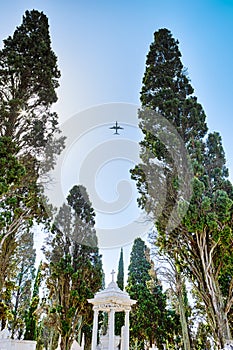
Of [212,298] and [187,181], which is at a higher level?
[187,181]

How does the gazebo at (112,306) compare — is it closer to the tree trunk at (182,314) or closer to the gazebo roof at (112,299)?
the gazebo roof at (112,299)

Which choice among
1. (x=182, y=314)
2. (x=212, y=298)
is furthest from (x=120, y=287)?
(x=212, y=298)

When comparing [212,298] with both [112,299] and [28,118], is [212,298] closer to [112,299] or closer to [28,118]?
[112,299]

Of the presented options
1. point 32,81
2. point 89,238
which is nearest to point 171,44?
point 32,81

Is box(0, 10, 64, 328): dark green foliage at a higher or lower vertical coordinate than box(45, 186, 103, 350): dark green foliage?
higher

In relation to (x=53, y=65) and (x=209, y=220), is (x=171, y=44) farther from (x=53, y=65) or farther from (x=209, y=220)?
(x=209, y=220)

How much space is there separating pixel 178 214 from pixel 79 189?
25.3 feet

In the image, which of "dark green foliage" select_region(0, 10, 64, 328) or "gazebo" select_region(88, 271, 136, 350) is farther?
"gazebo" select_region(88, 271, 136, 350)

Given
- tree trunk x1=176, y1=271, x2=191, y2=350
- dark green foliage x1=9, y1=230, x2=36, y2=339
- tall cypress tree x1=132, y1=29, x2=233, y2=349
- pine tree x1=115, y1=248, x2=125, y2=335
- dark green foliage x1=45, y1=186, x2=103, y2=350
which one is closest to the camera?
tall cypress tree x1=132, y1=29, x2=233, y2=349

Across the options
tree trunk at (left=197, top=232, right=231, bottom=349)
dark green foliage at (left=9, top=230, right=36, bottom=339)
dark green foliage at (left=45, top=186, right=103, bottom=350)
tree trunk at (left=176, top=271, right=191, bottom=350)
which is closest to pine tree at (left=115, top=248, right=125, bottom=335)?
dark green foliage at (left=45, top=186, right=103, bottom=350)

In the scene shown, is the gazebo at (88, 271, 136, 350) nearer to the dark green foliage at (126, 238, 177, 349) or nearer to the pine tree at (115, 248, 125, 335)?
the dark green foliage at (126, 238, 177, 349)

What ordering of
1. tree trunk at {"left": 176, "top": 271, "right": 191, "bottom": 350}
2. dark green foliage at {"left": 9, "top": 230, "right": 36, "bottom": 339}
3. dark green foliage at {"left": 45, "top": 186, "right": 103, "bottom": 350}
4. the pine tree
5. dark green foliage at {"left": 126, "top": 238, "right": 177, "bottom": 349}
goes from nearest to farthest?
1. dark green foliage at {"left": 45, "top": 186, "right": 103, "bottom": 350}
2. tree trunk at {"left": 176, "top": 271, "right": 191, "bottom": 350}
3. dark green foliage at {"left": 126, "top": 238, "right": 177, "bottom": 349}
4. the pine tree
5. dark green foliage at {"left": 9, "top": 230, "right": 36, "bottom": 339}

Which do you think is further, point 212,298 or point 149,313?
point 149,313

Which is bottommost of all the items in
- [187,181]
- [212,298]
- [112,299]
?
[212,298]
